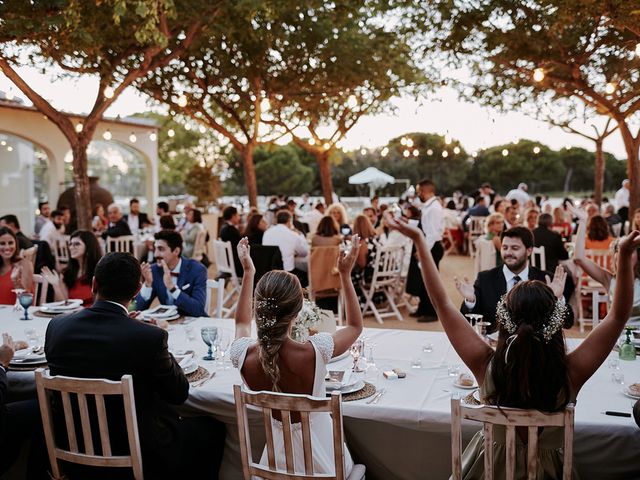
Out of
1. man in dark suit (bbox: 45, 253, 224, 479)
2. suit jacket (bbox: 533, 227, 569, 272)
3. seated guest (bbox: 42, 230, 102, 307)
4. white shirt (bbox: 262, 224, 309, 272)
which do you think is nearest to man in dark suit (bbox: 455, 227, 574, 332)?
man in dark suit (bbox: 45, 253, 224, 479)

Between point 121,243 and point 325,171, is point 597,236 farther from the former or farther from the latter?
point 325,171

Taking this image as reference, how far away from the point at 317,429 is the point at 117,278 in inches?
46.4

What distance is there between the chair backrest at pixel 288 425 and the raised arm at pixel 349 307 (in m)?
0.36

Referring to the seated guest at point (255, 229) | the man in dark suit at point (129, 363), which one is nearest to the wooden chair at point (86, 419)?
the man in dark suit at point (129, 363)

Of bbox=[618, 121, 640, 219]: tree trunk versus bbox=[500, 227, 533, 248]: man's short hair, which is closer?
bbox=[500, 227, 533, 248]: man's short hair

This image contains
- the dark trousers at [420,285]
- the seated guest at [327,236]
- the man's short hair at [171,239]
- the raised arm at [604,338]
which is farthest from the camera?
the dark trousers at [420,285]

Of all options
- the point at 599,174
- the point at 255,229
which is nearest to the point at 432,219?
the point at 255,229

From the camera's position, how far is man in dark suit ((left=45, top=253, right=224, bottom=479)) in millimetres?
2900

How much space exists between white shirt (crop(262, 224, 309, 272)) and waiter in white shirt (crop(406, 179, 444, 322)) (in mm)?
1604

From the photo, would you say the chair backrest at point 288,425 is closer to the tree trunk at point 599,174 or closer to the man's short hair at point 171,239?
the man's short hair at point 171,239

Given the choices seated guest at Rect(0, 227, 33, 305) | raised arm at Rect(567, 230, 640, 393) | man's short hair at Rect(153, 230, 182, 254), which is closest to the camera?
raised arm at Rect(567, 230, 640, 393)

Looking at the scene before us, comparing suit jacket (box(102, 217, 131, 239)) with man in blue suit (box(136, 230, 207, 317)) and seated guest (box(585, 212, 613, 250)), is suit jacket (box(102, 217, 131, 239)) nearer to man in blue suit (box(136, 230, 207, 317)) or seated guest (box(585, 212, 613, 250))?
man in blue suit (box(136, 230, 207, 317))

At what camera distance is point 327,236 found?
8.17 metres

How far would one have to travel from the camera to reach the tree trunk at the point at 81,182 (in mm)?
9398
